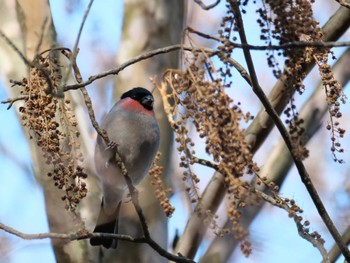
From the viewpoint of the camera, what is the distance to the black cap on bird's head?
393 centimetres

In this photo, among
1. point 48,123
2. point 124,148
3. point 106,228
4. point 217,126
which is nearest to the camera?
point 217,126

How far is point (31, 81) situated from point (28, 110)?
0.12 metres

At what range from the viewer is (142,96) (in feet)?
12.9

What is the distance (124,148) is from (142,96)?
367mm

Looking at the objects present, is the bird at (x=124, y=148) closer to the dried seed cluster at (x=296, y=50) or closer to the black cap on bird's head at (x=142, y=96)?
the black cap on bird's head at (x=142, y=96)

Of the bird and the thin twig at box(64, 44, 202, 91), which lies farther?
the bird

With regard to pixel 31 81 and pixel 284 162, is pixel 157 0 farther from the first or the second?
pixel 31 81

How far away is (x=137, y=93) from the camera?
156 inches

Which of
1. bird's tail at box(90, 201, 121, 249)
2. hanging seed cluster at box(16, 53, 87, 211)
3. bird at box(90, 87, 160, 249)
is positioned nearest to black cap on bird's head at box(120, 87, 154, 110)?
bird at box(90, 87, 160, 249)

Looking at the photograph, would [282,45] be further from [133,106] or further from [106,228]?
[106,228]

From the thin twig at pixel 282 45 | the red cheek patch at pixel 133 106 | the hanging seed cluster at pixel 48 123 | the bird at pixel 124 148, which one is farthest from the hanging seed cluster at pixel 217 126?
the red cheek patch at pixel 133 106

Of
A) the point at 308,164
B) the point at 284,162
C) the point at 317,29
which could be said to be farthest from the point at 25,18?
the point at 308,164

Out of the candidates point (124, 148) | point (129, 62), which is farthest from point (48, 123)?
point (124, 148)

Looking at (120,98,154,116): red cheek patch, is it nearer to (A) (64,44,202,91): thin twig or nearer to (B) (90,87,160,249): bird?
(B) (90,87,160,249): bird
